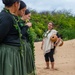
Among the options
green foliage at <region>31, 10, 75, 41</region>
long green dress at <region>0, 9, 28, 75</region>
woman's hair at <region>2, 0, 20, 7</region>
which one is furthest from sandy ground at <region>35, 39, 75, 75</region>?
green foliage at <region>31, 10, 75, 41</region>

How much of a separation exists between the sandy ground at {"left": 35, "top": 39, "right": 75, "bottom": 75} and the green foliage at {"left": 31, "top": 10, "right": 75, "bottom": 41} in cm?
867

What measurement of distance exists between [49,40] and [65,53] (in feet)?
26.5

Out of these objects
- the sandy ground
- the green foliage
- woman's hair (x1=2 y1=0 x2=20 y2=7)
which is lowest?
the sandy ground

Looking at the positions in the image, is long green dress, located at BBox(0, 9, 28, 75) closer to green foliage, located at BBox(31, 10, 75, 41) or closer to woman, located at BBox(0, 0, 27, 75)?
woman, located at BBox(0, 0, 27, 75)

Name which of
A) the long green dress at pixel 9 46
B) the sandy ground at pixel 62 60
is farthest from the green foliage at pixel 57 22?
the long green dress at pixel 9 46

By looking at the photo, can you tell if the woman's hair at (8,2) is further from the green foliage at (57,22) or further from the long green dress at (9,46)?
the green foliage at (57,22)

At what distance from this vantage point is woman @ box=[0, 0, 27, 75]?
5.65 meters

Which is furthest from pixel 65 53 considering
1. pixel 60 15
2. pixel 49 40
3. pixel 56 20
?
pixel 60 15

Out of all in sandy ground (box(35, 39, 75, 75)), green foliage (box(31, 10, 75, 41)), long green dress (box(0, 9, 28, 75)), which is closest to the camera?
long green dress (box(0, 9, 28, 75))

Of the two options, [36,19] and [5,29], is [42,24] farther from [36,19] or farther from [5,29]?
[5,29]

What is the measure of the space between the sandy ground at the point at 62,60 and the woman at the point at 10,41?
729 centimetres

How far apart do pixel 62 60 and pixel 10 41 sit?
13.4 m

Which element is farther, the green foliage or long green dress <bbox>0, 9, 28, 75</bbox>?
the green foliage

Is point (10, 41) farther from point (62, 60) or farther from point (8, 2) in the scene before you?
point (62, 60)
